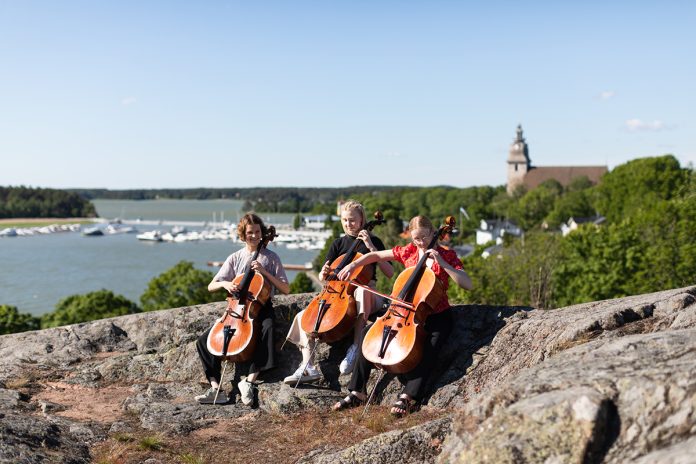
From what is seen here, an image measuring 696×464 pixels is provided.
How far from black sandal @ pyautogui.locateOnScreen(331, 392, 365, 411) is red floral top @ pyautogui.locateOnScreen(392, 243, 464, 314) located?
0.99 metres

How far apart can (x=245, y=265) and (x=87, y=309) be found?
2449 cm

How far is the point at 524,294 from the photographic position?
94.9ft

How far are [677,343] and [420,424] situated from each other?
1.91m

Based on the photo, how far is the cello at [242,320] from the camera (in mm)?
6586

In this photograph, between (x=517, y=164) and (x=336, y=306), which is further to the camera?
(x=517, y=164)

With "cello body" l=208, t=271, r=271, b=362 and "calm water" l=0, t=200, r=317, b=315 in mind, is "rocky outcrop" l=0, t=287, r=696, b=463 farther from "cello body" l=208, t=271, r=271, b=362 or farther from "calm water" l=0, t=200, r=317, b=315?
"calm water" l=0, t=200, r=317, b=315

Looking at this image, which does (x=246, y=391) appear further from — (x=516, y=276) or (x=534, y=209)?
(x=534, y=209)

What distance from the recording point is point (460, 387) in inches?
229

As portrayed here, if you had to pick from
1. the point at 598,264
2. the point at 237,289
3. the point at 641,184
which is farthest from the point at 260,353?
the point at 641,184

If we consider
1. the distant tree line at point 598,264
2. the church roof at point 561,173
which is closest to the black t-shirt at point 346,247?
the distant tree line at point 598,264

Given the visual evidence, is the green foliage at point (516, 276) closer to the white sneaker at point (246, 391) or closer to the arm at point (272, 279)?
the arm at point (272, 279)

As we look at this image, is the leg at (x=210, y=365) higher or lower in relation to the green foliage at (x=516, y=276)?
higher

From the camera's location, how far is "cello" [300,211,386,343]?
630cm

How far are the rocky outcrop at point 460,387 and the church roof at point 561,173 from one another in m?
116
